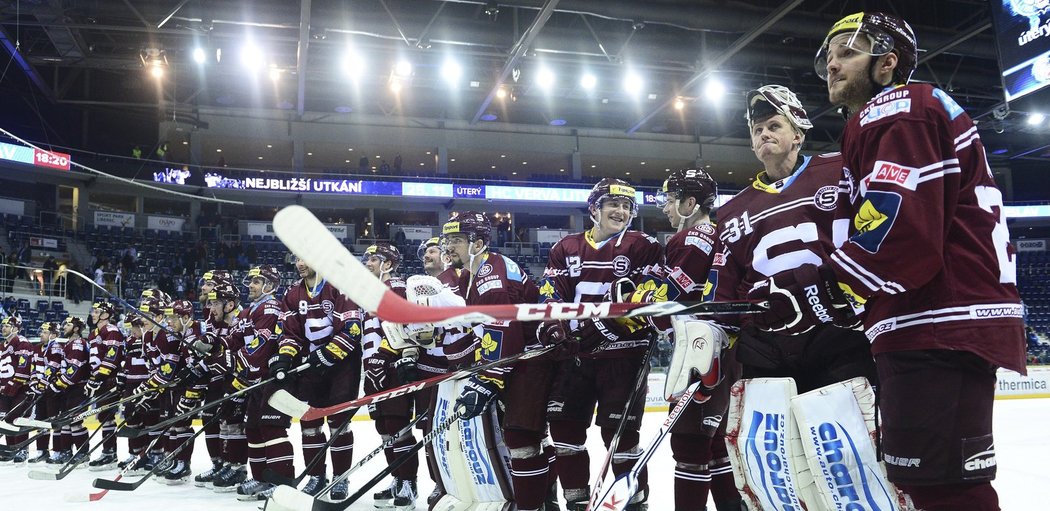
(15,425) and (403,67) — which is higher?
(403,67)

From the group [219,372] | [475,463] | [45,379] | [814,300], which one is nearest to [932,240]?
[814,300]

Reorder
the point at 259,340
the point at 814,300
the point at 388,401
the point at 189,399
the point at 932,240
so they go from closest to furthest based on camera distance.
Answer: the point at 932,240
the point at 814,300
the point at 388,401
the point at 259,340
the point at 189,399

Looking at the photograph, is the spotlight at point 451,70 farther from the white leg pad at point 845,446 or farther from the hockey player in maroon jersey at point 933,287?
the hockey player in maroon jersey at point 933,287

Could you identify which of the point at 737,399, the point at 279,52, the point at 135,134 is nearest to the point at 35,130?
the point at 135,134

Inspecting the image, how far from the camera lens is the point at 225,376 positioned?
22.9 ft

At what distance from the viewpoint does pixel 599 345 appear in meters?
4.02

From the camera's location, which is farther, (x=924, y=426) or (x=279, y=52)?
(x=279, y=52)

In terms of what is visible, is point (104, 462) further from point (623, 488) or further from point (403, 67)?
point (403, 67)

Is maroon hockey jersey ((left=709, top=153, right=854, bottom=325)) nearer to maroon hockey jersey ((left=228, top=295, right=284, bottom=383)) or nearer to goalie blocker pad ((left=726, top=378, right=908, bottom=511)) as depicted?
goalie blocker pad ((left=726, top=378, right=908, bottom=511))

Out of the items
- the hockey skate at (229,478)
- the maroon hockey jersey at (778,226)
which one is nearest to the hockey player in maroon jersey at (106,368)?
the hockey skate at (229,478)

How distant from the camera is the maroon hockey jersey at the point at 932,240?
1666 millimetres

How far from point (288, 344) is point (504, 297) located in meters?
2.55

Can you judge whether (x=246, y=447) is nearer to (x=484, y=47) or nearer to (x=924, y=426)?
(x=924, y=426)

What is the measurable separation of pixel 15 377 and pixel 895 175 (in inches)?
451
